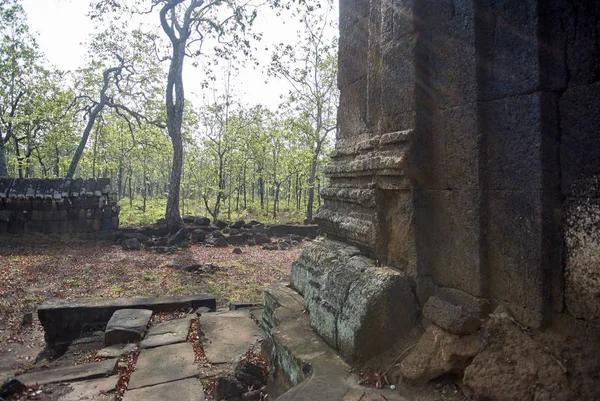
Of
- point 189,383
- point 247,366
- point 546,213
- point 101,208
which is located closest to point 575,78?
point 546,213

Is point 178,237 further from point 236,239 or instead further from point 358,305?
point 358,305

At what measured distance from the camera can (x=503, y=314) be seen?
1.99 metres

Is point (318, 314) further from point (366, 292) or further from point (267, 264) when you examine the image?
point (267, 264)

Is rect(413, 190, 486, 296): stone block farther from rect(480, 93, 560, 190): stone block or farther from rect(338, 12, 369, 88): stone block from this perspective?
rect(338, 12, 369, 88): stone block

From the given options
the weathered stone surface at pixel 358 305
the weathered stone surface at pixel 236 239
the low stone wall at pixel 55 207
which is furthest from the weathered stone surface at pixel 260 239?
the weathered stone surface at pixel 358 305

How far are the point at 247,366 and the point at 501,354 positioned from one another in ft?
7.27

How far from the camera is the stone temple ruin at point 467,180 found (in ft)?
5.75

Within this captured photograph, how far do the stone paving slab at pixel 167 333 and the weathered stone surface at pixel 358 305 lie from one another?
2206 mm

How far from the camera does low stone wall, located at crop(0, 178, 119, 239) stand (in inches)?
Result: 486

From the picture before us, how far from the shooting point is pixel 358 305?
7.96ft

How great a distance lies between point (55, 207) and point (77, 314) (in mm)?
9017

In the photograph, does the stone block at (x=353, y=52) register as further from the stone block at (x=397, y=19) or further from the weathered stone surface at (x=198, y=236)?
the weathered stone surface at (x=198, y=236)

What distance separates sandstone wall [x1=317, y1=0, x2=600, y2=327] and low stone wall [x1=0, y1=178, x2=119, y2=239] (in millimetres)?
12577

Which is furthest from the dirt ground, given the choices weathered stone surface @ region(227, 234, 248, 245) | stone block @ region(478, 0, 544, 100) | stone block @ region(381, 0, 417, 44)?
stone block @ region(478, 0, 544, 100)
